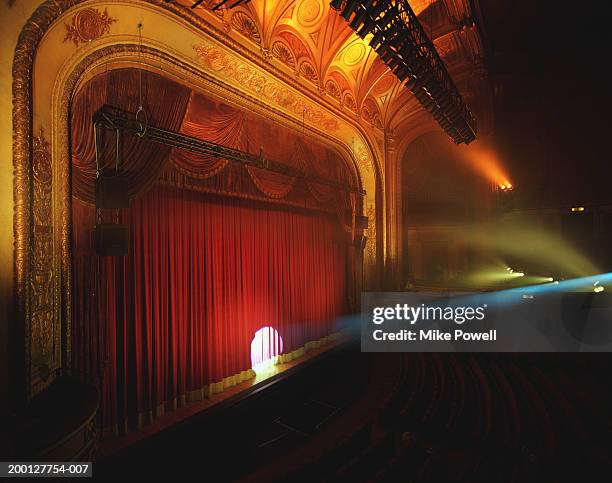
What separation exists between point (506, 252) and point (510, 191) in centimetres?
134

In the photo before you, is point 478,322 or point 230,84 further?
point 478,322

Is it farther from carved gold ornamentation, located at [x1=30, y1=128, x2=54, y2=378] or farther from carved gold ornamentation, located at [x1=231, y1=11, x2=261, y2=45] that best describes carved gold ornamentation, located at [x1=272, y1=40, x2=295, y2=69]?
carved gold ornamentation, located at [x1=30, y1=128, x2=54, y2=378]

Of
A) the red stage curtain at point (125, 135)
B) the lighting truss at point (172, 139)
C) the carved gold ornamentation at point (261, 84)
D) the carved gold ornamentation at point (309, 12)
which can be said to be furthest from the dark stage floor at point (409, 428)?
the carved gold ornamentation at point (309, 12)

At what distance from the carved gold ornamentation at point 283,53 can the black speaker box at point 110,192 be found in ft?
9.25

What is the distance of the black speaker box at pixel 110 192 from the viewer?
9.16ft

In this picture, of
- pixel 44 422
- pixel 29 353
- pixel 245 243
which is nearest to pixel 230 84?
pixel 245 243

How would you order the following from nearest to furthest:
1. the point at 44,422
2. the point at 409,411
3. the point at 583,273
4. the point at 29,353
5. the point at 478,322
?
the point at 44,422 < the point at 29,353 < the point at 409,411 < the point at 478,322 < the point at 583,273

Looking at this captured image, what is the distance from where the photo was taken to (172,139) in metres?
3.43

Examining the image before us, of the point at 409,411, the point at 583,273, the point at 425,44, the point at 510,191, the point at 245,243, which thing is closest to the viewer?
the point at 425,44

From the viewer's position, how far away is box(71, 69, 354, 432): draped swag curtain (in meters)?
3.04

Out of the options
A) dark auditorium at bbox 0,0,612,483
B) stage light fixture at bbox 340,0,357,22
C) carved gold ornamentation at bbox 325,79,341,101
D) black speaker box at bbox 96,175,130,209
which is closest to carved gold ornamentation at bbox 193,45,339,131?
dark auditorium at bbox 0,0,612,483

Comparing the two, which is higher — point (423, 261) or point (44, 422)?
point (423, 261)

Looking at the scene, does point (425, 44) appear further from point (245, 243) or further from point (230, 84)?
point (245, 243)

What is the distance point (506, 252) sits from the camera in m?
7.41
